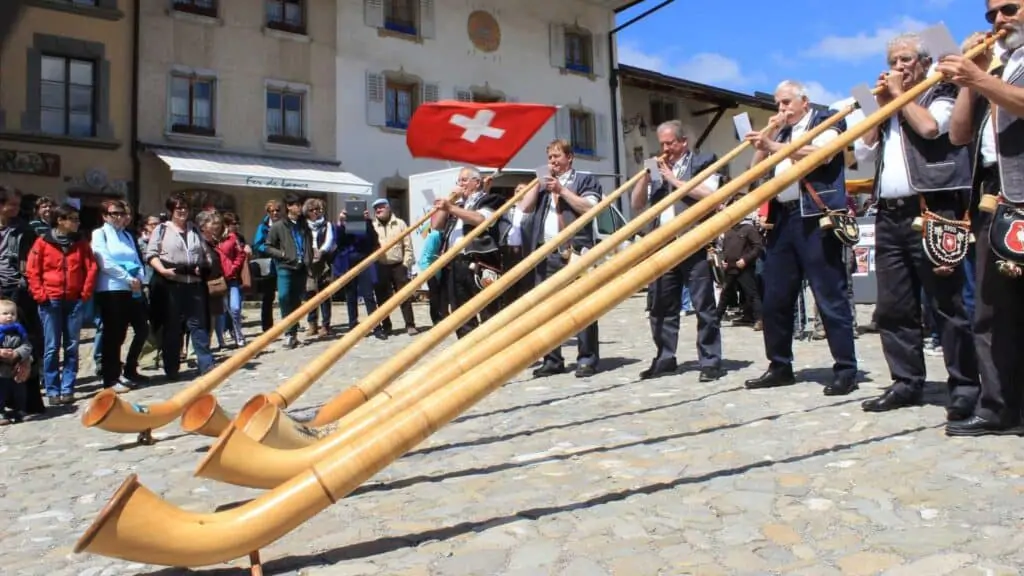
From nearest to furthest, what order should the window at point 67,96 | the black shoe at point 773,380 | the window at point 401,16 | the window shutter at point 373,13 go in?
the black shoe at point 773,380 → the window at point 67,96 → the window shutter at point 373,13 → the window at point 401,16

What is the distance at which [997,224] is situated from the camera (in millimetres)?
3838

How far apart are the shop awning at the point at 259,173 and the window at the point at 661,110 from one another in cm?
1232

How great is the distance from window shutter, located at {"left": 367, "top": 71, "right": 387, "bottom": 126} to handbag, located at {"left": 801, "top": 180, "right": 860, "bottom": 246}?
1929 centimetres

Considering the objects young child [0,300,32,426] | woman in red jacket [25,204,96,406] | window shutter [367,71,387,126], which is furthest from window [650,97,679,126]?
young child [0,300,32,426]

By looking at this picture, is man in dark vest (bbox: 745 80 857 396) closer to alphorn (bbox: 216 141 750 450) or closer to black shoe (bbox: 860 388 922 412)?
black shoe (bbox: 860 388 922 412)

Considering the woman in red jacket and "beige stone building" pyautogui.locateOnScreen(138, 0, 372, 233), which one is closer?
the woman in red jacket

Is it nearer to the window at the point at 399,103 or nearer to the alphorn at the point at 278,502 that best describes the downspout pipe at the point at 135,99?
the window at the point at 399,103

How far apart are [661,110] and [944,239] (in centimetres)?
2772

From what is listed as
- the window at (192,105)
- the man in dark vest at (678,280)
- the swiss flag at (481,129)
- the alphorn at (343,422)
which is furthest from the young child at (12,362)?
the window at (192,105)

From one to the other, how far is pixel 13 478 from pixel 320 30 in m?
20.0

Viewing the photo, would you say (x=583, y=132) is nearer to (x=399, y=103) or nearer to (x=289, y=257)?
(x=399, y=103)

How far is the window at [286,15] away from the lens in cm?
2233

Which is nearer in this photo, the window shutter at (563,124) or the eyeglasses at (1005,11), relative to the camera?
the eyeglasses at (1005,11)

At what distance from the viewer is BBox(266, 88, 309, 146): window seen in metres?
22.3
